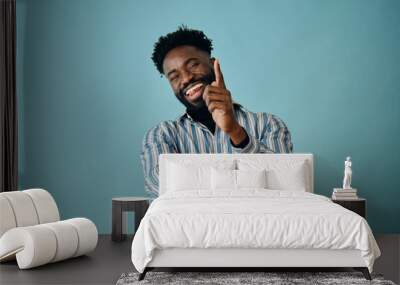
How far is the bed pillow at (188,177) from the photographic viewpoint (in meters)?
6.34

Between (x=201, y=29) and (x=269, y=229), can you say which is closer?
(x=269, y=229)

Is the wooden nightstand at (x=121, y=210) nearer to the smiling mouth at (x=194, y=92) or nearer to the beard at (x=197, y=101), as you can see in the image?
the beard at (x=197, y=101)

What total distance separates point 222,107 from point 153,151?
2.95 feet

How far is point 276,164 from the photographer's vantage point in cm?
668

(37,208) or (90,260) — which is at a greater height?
(37,208)

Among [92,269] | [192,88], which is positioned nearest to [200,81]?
[192,88]

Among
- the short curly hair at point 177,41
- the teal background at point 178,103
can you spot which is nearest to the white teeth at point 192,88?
the teal background at point 178,103

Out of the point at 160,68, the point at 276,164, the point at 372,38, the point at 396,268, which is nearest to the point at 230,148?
the point at 276,164

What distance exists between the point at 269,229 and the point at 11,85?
3609 mm

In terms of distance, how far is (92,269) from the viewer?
508 cm

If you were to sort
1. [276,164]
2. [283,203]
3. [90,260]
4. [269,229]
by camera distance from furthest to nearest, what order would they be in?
[276,164]
[90,260]
[283,203]
[269,229]

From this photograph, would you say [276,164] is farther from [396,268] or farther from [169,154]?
[396,268]

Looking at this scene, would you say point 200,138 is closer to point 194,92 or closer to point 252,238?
point 194,92

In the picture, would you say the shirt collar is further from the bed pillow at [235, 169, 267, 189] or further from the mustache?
the bed pillow at [235, 169, 267, 189]
